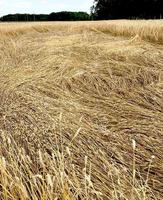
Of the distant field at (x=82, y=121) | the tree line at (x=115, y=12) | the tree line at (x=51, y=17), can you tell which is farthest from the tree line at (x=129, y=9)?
the distant field at (x=82, y=121)

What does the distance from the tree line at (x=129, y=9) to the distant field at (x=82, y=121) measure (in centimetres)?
1997

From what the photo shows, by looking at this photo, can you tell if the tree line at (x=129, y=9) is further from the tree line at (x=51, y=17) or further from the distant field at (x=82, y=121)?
the distant field at (x=82, y=121)

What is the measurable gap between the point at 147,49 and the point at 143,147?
10.4 feet

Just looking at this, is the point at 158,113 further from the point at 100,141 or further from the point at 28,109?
the point at 28,109

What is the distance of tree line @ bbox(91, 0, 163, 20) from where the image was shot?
25.3 metres

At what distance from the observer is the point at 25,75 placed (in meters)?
4.02

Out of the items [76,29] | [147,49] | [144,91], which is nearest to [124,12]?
[76,29]

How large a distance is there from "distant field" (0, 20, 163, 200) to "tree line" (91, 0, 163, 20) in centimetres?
1997

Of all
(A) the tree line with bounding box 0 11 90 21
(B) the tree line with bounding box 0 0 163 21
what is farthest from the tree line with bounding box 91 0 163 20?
(A) the tree line with bounding box 0 11 90 21

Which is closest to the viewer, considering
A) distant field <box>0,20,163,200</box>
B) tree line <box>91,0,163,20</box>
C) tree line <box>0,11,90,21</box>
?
distant field <box>0,20,163,200</box>

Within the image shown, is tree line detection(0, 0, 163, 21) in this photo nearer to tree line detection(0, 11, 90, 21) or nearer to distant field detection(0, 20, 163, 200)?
tree line detection(0, 11, 90, 21)

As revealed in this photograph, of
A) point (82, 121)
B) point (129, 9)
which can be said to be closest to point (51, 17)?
point (129, 9)

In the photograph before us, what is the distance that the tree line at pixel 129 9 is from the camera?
995 inches

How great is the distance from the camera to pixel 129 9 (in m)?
27.2
